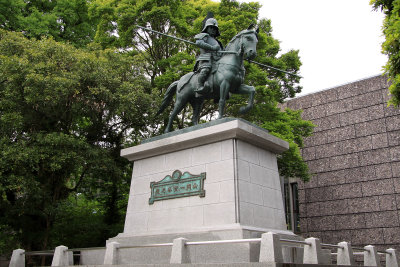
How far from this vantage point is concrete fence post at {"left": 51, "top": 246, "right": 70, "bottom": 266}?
9.34 m

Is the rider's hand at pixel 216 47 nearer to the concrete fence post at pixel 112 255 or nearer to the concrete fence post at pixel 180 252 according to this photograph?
the concrete fence post at pixel 180 252

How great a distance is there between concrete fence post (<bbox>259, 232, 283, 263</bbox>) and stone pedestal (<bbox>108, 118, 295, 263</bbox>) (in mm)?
1392

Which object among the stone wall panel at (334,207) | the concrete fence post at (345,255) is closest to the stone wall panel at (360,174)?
the stone wall panel at (334,207)

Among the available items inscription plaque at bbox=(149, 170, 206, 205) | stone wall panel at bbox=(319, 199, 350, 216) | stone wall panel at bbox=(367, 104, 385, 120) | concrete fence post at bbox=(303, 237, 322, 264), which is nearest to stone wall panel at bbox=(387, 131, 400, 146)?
stone wall panel at bbox=(367, 104, 385, 120)

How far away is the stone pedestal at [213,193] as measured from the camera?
29.1 ft

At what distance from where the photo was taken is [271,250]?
6.46 m

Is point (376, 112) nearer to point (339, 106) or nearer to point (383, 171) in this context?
point (339, 106)

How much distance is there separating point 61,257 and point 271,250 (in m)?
5.42

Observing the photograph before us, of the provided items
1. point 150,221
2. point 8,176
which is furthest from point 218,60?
point 8,176

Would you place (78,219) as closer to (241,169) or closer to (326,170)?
(241,169)

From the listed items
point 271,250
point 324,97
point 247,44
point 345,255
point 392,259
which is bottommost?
point 392,259

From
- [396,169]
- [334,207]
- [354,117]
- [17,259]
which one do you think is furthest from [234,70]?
[354,117]

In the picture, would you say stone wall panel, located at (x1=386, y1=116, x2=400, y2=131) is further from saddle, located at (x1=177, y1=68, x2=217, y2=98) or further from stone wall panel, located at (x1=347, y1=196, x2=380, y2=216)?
saddle, located at (x1=177, y1=68, x2=217, y2=98)

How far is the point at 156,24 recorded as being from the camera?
2106cm
